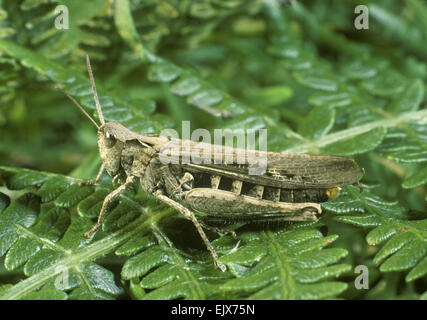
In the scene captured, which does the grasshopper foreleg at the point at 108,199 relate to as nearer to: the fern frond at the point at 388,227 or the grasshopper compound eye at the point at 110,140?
the grasshopper compound eye at the point at 110,140

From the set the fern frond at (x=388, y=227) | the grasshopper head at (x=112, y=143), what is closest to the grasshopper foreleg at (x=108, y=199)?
the grasshopper head at (x=112, y=143)

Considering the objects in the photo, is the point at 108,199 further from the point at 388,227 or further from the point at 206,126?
the point at 206,126

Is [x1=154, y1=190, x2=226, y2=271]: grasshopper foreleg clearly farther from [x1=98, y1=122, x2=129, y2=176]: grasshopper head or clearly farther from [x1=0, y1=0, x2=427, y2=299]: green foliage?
[x1=98, y1=122, x2=129, y2=176]: grasshopper head

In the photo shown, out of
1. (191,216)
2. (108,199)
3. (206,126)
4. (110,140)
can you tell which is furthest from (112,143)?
(206,126)

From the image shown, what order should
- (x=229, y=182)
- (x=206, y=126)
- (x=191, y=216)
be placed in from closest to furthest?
(x=191, y=216), (x=229, y=182), (x=206, y=126)

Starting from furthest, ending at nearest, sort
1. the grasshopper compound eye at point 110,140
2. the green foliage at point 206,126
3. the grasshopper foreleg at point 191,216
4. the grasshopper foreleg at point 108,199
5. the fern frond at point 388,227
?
1. the grasshopper compound eye at point 110,140
2. the grasshopper foreleg at point 108,199
3. the grasshopper foreleg at point 191,216
4. the green foliage at point 206,126
5. the fern frond at point 388,227

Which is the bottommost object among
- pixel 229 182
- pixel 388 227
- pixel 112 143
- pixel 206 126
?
pixel 206 126
